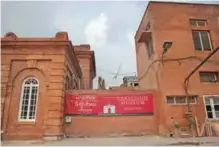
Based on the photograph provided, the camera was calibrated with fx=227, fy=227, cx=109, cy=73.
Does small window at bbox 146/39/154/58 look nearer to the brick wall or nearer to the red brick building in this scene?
the red brick building

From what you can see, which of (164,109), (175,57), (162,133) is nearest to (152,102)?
(164,109)

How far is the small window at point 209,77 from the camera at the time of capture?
1570 cm

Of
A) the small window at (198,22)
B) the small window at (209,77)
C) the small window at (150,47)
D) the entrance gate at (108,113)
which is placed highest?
the small window at (198,22)

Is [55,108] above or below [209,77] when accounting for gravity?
below

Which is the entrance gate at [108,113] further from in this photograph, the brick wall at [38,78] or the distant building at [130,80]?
the distant building at [130,80]

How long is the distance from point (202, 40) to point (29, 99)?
12.6 m

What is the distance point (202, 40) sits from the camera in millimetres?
16672

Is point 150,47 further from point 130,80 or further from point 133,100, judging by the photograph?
point 130,80

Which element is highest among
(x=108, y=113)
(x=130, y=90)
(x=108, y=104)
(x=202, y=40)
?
(x=202, y=40)

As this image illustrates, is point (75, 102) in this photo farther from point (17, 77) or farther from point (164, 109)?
point (164, 109)

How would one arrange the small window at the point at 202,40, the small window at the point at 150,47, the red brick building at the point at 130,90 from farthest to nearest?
the small window at the point at 150,47 → the small window at the point at 202,40 → the red brick building at the point at 130,90

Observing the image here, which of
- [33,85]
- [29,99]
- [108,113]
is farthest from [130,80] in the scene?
[29,99]

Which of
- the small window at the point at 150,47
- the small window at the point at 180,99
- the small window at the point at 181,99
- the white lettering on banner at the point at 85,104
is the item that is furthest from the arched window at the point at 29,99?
the small window at the point at 180,99

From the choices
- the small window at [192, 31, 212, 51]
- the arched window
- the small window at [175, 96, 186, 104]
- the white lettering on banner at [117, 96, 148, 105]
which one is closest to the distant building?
the small window at [192, 31, 212, 51]
